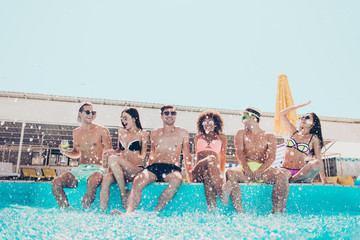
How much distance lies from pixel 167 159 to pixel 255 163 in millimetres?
1205

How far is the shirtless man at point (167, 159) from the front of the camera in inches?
131

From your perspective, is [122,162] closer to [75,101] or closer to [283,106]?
[283,106]

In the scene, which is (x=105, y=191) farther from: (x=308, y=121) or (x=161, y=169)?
(x=308, y=121)

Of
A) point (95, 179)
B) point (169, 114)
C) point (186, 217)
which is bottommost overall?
point (186, 217)

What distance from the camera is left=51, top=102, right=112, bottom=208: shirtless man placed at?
11.7ft

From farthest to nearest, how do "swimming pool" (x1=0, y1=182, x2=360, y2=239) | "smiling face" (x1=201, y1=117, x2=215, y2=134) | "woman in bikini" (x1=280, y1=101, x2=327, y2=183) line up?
"woman in bikini" (x1=280, y1=101, x2=327, y2=183) → "smiling face" (x1=201, y1=117, x2=215, y2=134) → "swimming pool" (x1=0, y1=182, x2=360, y2=239)

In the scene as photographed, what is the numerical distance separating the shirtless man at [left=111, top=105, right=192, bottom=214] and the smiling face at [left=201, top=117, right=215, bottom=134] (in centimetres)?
31

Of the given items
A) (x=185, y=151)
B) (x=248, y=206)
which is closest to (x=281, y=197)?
(x=248, y=206)

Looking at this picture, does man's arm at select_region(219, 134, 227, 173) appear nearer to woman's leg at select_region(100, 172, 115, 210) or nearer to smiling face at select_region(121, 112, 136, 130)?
smiling face at select_region(121, 112, 136, 130)

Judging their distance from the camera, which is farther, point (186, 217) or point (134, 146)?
point (134, 146)

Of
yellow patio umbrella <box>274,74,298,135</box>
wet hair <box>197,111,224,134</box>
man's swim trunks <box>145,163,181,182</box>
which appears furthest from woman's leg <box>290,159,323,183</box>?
yellow patio umbrella <box>274,74,298,135</box>

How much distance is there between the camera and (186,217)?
3.06m

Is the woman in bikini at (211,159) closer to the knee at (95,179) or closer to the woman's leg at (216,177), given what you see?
the woman's leg at (216,177)

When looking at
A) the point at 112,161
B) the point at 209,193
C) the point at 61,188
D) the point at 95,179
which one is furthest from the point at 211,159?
the point at 61,188
